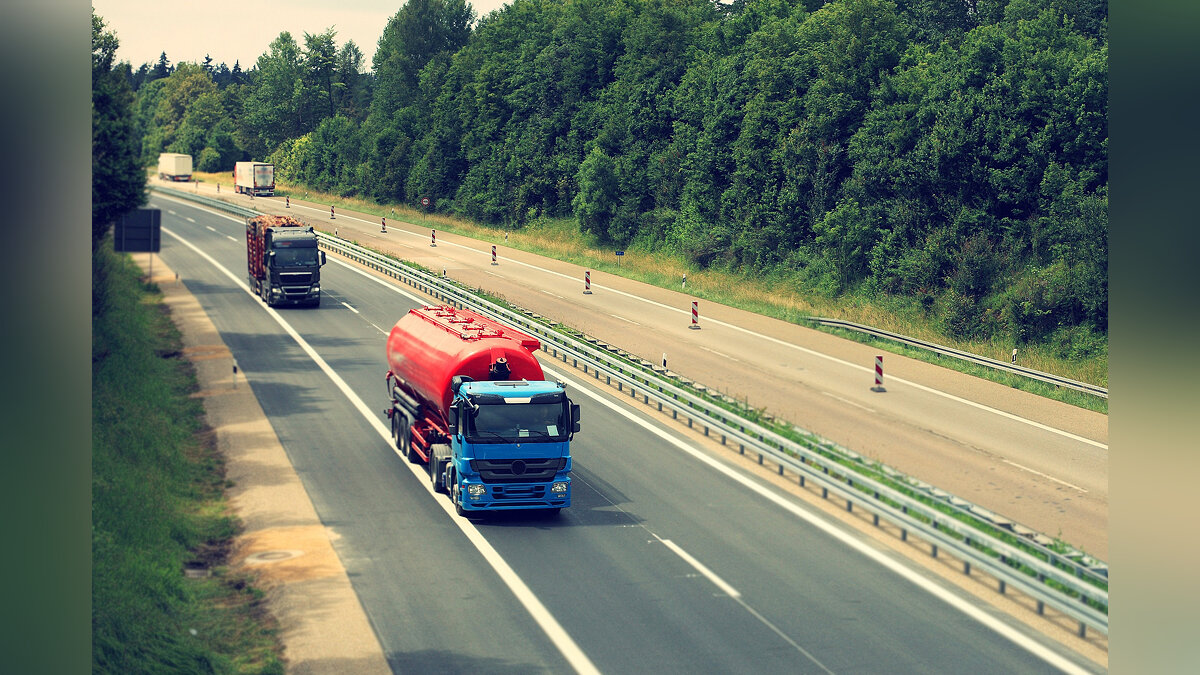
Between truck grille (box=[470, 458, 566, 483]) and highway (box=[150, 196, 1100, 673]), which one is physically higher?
truck grille (box=[470, 458, 566, 483])

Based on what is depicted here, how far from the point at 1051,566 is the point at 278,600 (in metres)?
12.3

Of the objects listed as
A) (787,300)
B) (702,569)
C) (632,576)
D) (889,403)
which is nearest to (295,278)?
(787,300)

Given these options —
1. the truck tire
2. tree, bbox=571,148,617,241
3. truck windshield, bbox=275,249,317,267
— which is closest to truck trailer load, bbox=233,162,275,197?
tree, bbox=571,148,617,241

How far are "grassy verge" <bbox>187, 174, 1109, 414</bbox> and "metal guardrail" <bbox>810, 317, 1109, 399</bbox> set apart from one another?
0.28 m

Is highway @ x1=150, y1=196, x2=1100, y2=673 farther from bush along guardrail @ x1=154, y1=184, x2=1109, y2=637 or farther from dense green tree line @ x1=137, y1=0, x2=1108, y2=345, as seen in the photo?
dense green tree line @ x1=137, y1=0, x2=1108, y2=345

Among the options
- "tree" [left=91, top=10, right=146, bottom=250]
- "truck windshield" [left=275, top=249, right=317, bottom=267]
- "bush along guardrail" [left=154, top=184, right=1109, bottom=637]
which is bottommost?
"bush along guardrail" [left=154, top=184, right=1109, bottom=637]

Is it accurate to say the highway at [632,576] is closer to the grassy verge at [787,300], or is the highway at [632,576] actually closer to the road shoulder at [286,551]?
the road shoulder at [286,551]

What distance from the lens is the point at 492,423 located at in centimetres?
2203

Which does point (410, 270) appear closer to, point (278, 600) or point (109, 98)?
point (109, 98)

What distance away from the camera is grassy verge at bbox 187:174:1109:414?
40.1 metres

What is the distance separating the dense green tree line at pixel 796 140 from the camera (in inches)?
1823

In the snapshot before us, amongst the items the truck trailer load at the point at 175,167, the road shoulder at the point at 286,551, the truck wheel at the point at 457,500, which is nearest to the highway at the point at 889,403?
the truck wheel at the point at 457,500
